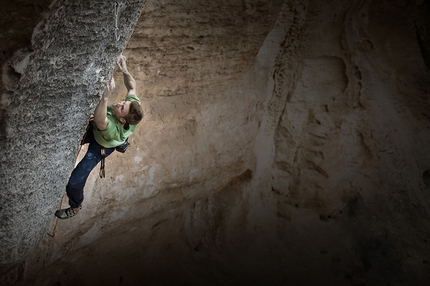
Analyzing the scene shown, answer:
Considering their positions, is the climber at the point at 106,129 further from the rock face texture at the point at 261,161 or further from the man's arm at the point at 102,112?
the rock face texture at the point at 261,161

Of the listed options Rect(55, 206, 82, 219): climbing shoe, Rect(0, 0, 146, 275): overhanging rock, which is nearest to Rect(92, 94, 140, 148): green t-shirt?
Rect(0, 0, 146, 275): overhanging rock

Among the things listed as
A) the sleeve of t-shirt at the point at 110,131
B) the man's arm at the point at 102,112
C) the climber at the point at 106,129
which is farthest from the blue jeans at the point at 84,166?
the man's arm at the point at 102,112

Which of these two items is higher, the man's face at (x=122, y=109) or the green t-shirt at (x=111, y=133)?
the man's face at (x=122, y=109)

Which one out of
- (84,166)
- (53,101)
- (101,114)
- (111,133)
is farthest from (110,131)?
(53,101)

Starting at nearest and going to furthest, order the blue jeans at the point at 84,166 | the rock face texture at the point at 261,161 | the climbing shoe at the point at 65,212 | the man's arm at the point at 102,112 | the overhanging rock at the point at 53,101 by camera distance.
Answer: the overhanging rock at the point at 53,101 < the man's arm at the point at 102,112 < the blue jeans at the point at 84,166 < the climbing shoe at the point at 65,212 < the rock face texture at the point at 261,161

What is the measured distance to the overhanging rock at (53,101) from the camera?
1.46 m

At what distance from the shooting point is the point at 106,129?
6.52 feet

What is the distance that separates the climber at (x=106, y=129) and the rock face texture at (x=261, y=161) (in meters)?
0.24

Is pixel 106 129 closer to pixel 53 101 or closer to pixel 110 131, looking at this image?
pixel 110 131

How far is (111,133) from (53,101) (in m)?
0.44

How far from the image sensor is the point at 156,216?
139 inches

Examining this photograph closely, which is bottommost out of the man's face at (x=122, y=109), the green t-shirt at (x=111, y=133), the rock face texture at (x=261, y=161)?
the rock face texture at (x=261, y=161)

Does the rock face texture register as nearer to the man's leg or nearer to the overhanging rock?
the overhanging rock

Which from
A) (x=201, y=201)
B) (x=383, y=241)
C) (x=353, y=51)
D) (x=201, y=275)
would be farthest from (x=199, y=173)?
(x=383, y=241)
